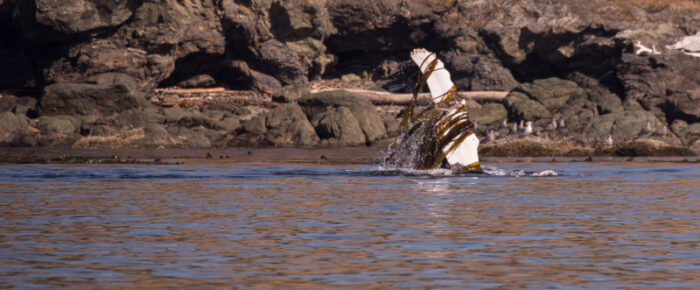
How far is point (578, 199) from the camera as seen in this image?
15156 mm

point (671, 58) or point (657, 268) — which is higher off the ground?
point (671, 58)

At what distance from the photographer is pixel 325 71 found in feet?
198

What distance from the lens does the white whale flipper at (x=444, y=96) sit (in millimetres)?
20203

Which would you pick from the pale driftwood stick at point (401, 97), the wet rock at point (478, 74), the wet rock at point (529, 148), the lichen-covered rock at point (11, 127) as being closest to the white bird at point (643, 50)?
the wet rock at point (478, 74)

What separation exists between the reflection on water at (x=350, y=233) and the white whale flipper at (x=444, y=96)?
1.79m

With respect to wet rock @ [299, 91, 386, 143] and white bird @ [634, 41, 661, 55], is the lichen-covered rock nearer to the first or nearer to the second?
wet rock @ [299, 91, 386, 143]

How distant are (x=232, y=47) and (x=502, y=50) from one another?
568 inches

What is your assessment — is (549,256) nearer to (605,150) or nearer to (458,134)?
(458,134)

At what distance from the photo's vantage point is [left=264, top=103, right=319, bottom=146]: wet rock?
4362 centimetres

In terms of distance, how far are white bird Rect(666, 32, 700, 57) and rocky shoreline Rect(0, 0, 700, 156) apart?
1.03 metres

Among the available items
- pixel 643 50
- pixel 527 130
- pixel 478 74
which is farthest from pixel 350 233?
pixel 643 50

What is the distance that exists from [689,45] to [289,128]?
73.7 feet

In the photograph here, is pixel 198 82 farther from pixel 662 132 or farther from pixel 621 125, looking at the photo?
pixel 662 132

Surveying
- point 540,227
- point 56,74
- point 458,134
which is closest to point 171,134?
point 56,74
